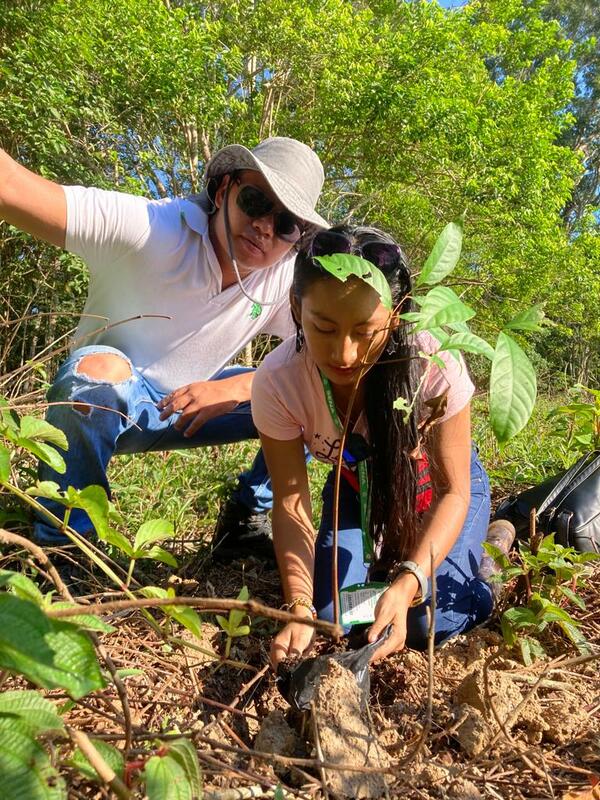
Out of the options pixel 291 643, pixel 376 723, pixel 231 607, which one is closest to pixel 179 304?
pixel 291 643

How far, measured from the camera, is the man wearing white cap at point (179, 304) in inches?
73.8

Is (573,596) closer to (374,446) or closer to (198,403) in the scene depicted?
(374,446)

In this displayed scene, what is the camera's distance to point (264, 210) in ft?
6.77

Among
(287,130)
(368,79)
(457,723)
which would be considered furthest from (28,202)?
(287,130)

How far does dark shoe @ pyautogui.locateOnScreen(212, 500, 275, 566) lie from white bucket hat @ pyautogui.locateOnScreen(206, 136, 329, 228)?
3.66 ft

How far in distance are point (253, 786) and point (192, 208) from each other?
1926 mm

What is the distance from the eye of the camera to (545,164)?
952cm

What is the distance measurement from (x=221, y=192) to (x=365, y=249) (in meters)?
1.03

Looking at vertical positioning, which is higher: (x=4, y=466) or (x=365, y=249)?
(x=365, y=249)

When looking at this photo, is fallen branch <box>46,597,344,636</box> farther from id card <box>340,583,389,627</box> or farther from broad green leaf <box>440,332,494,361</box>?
id card <box>340,583,389,627</box>

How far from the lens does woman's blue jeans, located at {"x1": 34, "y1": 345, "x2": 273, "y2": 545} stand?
184 cm

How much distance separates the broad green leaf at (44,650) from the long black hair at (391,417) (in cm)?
102

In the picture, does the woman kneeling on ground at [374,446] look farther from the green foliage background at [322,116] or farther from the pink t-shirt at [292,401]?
the green foliage background at [322,116]

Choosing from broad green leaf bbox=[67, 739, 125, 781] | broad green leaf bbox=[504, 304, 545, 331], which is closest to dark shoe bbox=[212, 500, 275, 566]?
broad green leaf bbox=[67, 739, 125, 781]
